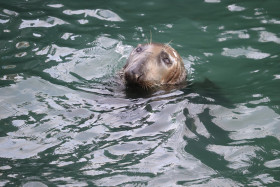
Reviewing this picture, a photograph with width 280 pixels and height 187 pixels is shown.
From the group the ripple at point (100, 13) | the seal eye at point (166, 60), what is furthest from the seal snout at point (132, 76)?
the ripple at point (100, 13)

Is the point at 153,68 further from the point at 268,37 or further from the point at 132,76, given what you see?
the point at 268,37

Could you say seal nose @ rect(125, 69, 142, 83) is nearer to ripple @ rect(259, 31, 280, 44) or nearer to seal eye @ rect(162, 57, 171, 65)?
seal eye @ rect(162, 57, 171, 65)

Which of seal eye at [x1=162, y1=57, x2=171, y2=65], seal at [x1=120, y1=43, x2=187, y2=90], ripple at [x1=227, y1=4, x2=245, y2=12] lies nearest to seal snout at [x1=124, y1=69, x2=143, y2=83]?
seal at [x1=120, y1=43, x2=187, y2=90]

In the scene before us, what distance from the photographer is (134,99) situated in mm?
6184

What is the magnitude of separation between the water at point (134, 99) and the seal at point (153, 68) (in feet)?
0.77

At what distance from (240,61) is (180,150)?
3.25 metres

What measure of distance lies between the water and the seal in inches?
9.2

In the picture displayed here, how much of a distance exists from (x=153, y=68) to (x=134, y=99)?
0.65 metres

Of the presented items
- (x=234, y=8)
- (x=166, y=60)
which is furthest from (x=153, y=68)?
(x=234, y=8)

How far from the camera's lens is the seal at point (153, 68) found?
245 inches

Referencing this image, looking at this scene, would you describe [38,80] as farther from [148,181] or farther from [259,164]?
[259,164]

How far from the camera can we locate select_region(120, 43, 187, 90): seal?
6230 millimetres

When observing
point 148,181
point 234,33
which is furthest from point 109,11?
point 148,181

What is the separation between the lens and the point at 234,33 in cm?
858
